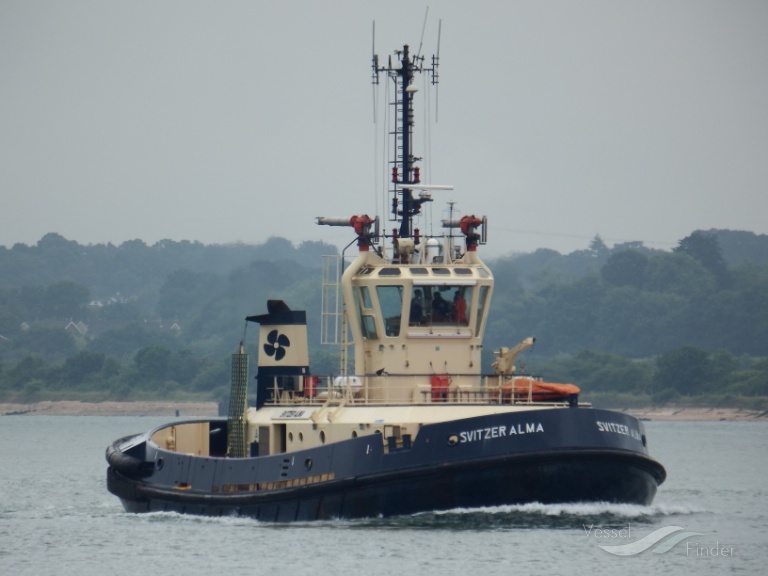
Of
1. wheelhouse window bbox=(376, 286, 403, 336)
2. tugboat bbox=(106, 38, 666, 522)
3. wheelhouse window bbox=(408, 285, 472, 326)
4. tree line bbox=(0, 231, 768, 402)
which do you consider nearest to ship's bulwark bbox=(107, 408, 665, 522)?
tugboat bbox=(106, 38, 666, 522)

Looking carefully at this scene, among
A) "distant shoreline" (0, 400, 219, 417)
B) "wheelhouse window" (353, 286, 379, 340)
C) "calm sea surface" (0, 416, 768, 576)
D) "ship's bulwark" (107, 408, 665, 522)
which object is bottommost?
"distant shoreline" (0, 400, 219, 417)

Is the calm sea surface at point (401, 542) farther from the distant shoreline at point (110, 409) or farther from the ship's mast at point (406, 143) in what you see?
the distant shoreline at point (110, 409)

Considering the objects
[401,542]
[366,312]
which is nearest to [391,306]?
[366,312]

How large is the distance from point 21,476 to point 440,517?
87.5 feet

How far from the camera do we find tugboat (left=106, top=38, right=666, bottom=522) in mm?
29297

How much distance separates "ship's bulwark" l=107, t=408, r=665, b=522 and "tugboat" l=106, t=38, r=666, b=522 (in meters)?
0.02

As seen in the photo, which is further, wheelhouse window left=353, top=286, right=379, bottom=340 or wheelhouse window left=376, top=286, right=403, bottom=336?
wheelhouse window left=353, top=286, right=379, bottom=340

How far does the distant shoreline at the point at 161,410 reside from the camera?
366ft

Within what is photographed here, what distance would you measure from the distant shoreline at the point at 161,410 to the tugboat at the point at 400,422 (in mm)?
78618

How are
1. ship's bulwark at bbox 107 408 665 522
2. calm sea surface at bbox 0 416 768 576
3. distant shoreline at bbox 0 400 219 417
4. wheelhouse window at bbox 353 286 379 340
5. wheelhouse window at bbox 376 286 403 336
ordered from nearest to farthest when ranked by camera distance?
1. calm sea surface at bbox 0 416 768 576
2. ship's bulwark at bbox 107 408 665 522
3. wheelhouse window at bbox 376 286 403 336
4. wheelhouse window at bbox 353 286 379 340
5. distant shoreline at bbox 0 400 219 417

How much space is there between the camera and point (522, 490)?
96.5ft

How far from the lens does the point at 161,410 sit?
129 meters

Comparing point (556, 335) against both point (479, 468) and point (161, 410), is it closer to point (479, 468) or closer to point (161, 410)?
point (161, 410)

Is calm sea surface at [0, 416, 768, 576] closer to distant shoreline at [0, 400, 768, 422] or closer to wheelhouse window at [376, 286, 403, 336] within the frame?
wheelhouse window at [376, 286, 403, 336]
